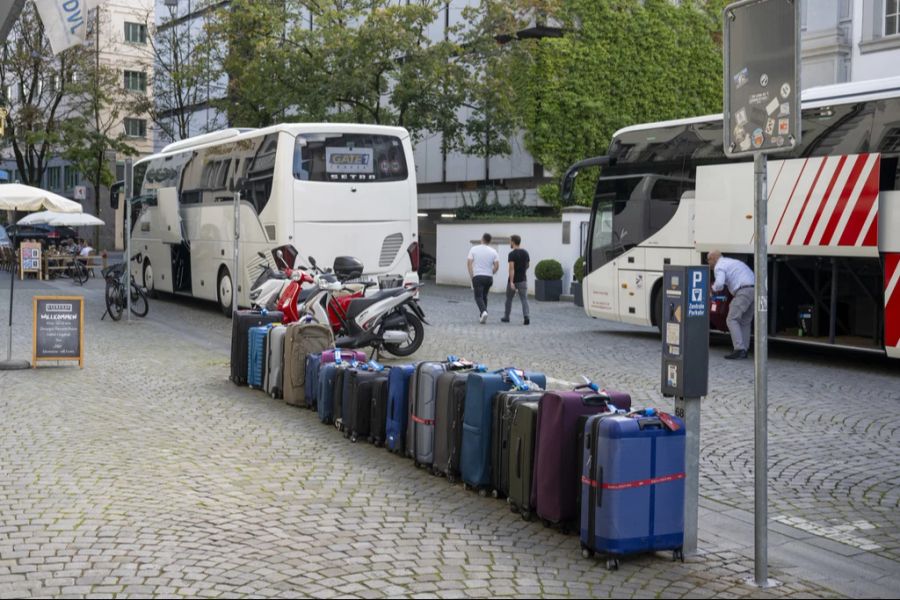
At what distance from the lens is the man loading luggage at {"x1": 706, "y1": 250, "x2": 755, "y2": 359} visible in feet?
53.3

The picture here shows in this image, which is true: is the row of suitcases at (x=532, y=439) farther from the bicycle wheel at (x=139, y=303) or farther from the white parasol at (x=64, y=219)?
the white parasol at (x=64, y=219)

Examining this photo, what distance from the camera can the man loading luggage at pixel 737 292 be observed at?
53.3ft

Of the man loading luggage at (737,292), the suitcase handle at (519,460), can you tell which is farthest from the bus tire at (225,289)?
the suitcase handle at (519,460)

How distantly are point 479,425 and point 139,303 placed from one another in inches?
672

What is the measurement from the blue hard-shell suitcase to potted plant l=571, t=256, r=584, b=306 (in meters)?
15.8

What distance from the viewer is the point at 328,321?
52.7ft

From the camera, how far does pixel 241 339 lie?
43.0 feet

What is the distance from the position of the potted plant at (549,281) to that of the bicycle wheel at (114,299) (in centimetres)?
1194

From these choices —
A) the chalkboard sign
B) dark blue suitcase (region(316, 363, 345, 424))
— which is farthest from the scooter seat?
dark blue suitcase (region(316, 363, 345, 424))

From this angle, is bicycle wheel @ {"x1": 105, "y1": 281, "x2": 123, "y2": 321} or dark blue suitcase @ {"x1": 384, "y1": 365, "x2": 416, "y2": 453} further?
bicycle wheel @ {"x1": 105, "y1": 281, "x2": 123, "y2": 321}

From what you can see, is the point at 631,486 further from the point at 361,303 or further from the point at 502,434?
the point at 361,303

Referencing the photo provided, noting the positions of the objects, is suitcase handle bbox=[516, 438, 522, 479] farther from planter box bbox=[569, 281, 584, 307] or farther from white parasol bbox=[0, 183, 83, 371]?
planter box bbox=[569, 281, 584, 307]

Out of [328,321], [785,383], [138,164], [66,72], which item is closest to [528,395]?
[785,383]

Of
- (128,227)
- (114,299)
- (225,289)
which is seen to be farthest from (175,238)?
(128,227)
